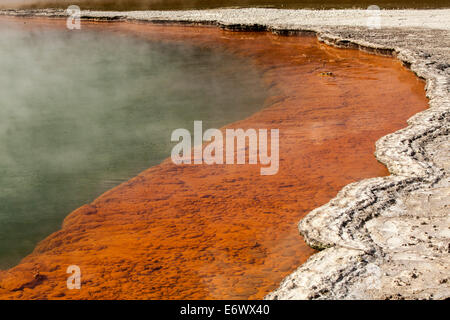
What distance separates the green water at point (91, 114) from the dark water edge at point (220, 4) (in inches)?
259

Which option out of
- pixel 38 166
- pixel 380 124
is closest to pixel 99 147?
pixel 38 166

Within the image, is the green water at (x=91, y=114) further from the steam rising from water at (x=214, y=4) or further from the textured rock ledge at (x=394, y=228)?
the steam rising from water at (x=214, y=4)

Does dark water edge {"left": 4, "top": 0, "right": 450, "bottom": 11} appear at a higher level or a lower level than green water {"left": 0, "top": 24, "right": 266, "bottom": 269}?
higher

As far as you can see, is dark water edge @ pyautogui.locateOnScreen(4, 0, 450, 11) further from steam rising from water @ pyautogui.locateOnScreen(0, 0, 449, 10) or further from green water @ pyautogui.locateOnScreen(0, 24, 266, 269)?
green water @ pyautogui.locateOnScreen(0, 24, 266, 269)

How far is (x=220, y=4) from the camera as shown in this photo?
19.5 metres

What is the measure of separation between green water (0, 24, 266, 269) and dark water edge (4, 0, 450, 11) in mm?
6570

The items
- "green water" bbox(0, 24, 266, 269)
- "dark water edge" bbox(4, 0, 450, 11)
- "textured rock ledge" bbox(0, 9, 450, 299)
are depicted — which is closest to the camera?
"textured rock ledge" bbox(0, 9, 450, 299)

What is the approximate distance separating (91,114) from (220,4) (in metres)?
13.0

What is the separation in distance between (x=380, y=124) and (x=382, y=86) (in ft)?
6.40

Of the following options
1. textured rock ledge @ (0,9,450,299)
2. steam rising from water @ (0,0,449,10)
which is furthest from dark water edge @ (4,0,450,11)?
textured rock ledge @ (0,9,450,299)

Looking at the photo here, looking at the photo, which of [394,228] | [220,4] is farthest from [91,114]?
[220,4]

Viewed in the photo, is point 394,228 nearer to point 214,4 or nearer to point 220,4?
point 220,4

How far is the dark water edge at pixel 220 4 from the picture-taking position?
16.0 meters

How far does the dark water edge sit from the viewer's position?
16047 mm
